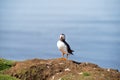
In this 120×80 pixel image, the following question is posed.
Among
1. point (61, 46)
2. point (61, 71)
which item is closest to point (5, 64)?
point (61, 46)

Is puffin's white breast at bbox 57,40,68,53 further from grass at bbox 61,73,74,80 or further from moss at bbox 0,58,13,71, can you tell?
grass at bbox 61,73,74,80

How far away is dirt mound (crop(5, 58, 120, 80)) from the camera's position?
20328mm

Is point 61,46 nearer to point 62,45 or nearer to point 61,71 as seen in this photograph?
point 62,45

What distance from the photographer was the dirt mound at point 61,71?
20328 millimetres

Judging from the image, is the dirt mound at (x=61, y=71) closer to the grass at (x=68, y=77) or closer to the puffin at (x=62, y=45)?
the grass at (x=68, y=77)

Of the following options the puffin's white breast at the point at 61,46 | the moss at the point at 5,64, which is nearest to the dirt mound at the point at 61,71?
the puffin's white breast at the point at 61,46

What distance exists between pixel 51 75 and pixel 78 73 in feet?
5.28

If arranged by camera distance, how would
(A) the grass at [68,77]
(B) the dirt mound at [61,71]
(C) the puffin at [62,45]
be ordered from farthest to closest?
(C) the puffin at [62,45]
(B) the dirt mound at [61,71]
(A) the grass at [68,77]

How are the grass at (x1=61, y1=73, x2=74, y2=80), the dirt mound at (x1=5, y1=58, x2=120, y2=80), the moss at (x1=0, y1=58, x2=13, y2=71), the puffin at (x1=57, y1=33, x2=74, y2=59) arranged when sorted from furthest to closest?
the moss at (x1=0, y1=58, x2=13, y2=71), the puffin at (x1=57, y1=33, x2=74, y2=59), the dirt mound at (x1=5, y1=58, x2=120, y2=80), the grass at (x1=61, y1=73, x2=74, y2=80)

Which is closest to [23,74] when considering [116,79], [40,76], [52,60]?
[40,76]

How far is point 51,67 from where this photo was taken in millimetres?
22016

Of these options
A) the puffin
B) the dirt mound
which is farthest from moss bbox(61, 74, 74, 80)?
the puffin

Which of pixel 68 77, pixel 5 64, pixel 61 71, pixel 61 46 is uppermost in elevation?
pixel 61 46

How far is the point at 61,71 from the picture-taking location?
71.3 ft
